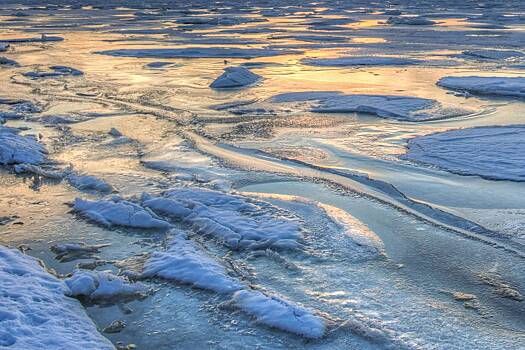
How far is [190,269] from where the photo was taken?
179 inches

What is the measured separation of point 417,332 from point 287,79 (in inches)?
394

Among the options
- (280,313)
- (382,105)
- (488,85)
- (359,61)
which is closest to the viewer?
(280,313)

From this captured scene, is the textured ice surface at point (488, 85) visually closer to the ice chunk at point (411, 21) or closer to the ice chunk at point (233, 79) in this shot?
the ice chunk at point (233, 79)

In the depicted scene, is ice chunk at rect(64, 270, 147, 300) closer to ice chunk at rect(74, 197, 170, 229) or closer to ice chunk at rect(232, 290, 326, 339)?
ice chunk at rect(232, 290, 326, 339)

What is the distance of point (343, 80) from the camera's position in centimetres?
1309

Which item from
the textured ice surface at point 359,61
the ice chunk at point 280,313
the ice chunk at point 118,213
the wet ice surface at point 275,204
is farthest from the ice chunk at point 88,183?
the textured ice surface at point 359,61

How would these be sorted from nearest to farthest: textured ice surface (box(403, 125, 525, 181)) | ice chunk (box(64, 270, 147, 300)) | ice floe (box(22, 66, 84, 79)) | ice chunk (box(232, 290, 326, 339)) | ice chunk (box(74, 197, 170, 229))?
ice chunk (box(232, 290, 326, 339)), ice chunk (box(64, 270, 147, 300)), ice chunk (box(74, 197, 170, 229)), textured ice surface (box(403, 125, 525, 181)), ice floe (box(22, 66, 84, 79))

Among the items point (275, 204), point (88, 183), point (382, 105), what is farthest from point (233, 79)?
point (275, 204)

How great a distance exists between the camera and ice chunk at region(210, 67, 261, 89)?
12.2 metres

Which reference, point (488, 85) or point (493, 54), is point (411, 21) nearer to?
point (493, 54)

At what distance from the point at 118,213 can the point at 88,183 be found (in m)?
1.09

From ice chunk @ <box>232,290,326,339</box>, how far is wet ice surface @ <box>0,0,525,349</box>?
0.04 feet

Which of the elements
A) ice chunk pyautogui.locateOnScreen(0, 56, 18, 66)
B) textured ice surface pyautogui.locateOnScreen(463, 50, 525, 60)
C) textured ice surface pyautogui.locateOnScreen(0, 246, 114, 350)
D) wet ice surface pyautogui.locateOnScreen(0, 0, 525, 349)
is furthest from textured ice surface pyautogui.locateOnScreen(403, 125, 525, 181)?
ice chunk pyautogui.locateOnScreen(0, 56, 18, 66)

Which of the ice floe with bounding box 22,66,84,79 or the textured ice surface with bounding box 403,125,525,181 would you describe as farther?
the ice floe with bounding box 22,66,84,79
